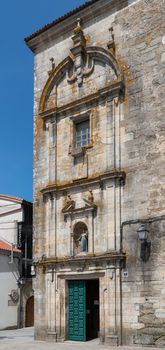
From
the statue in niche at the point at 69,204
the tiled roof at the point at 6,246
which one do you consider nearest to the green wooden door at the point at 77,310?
the statue in niche at the point at 69,204

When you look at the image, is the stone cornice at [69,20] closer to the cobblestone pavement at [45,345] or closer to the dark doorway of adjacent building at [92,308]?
the dark doorway of adjacent building at [92,308]

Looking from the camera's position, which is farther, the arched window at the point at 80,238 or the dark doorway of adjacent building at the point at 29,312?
the dark doorway of adjacent building at the point at 29,312

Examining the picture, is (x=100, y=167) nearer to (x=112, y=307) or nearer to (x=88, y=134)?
(x=88, y=134)

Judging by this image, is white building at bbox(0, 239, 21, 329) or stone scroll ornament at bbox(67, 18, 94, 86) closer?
stone scroll ornament at bbox(67, 18, 94, 86)

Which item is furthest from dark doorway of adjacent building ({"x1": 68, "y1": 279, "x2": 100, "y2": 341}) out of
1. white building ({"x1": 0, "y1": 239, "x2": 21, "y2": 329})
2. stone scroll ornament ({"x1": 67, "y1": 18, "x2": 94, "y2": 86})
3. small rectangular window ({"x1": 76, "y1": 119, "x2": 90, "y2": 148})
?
white building ({"x1": 0, "y1": 239, "x2": 21, "y2": 329})

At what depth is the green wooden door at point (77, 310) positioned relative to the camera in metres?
15.8

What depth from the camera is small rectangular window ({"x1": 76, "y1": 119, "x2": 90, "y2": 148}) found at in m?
16.9

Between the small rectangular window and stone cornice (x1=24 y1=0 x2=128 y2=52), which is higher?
stone cornice (x1=24 y1=0 x2=128 y2=52)

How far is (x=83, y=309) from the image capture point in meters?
15.8

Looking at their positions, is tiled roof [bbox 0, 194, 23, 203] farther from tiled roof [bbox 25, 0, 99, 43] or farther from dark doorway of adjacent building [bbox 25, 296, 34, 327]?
tiled roof [bbox 25, 0, 99, 43]

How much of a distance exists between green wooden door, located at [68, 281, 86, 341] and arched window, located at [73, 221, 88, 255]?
1.06m

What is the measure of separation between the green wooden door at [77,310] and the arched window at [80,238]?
1.06 m

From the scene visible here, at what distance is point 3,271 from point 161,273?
10747mm

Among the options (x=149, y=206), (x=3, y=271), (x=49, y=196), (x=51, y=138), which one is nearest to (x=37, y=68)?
(x=51, y=138)
